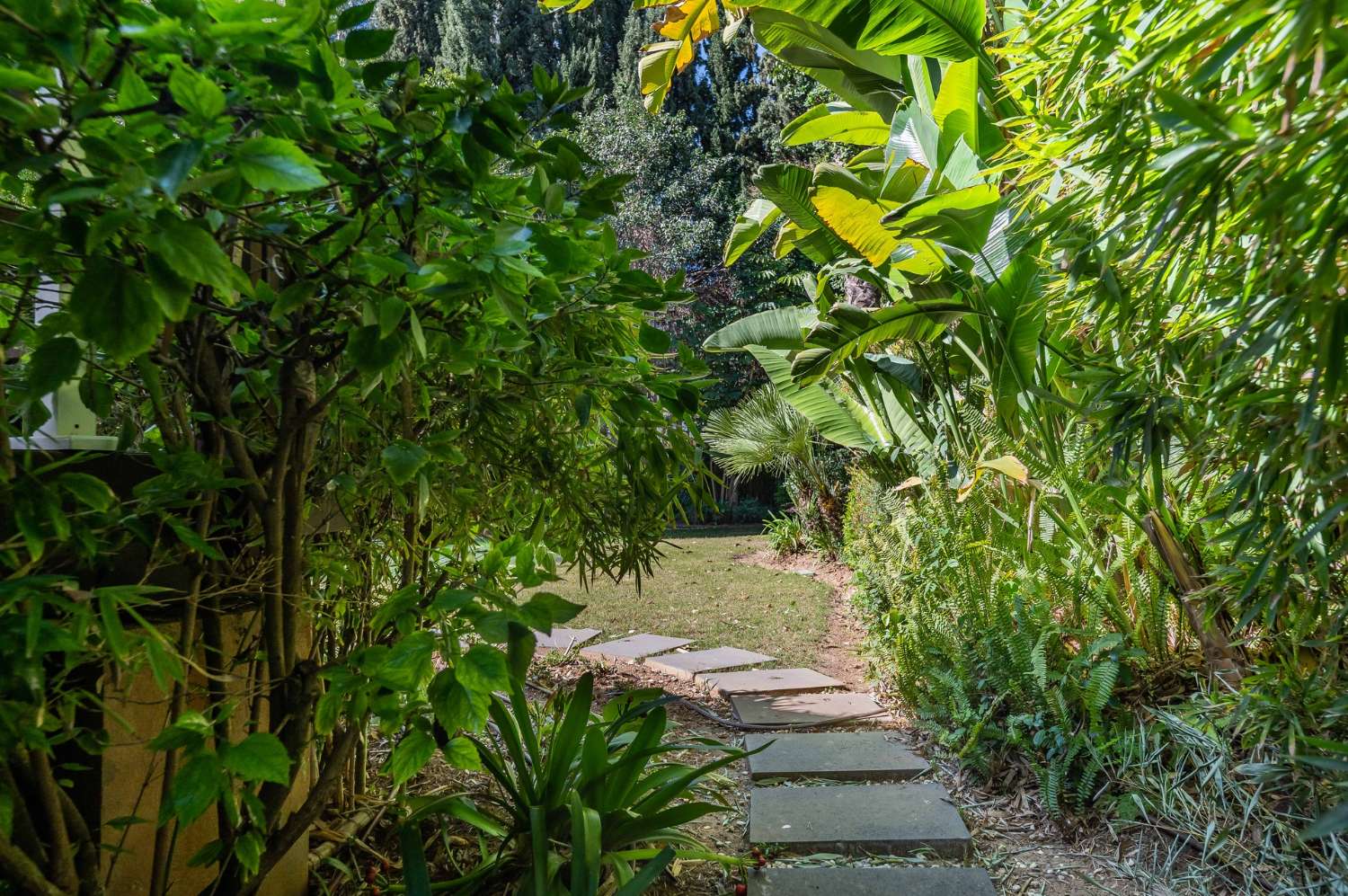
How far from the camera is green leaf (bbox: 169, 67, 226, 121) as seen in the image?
72 centimetres

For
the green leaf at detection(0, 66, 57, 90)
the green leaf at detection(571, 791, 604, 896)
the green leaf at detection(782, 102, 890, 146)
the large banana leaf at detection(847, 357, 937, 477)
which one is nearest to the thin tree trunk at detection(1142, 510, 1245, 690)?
the large banana leaf at detection(847, 357, 937, 477)

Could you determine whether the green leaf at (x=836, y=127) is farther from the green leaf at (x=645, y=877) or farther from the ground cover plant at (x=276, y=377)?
the green leaf at (x=645, y=877)

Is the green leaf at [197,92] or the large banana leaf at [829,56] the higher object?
the large banana leaf at [829,56]

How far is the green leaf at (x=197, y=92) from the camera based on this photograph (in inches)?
28.5

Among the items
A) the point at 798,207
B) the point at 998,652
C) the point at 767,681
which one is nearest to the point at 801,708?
the point at 767,681

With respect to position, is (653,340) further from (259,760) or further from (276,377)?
(259,760)

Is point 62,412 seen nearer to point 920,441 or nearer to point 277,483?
point 277,483

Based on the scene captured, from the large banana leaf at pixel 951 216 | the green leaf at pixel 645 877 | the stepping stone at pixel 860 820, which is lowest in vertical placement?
the stepping stone at pixel 860 820

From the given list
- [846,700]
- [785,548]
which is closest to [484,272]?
[846,700]

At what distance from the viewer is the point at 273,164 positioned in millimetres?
732

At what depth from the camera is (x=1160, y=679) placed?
Answer: 2.80m

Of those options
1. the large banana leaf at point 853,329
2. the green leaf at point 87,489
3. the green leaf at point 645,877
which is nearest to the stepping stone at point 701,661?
the large banana leaf at point 853,329

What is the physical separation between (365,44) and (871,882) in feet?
7.60

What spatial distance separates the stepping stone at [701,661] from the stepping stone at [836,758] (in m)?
1.18
